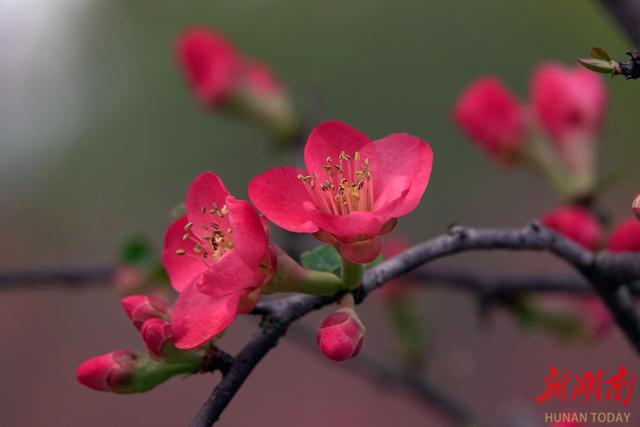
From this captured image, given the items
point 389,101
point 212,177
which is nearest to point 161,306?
point 212,177

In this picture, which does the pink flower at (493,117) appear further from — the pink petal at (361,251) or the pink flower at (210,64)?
the pink petal at (361,251)

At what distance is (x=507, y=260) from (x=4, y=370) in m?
2.20

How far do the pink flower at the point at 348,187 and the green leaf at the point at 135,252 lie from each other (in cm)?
49

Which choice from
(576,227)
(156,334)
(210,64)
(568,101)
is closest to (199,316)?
(156,334)

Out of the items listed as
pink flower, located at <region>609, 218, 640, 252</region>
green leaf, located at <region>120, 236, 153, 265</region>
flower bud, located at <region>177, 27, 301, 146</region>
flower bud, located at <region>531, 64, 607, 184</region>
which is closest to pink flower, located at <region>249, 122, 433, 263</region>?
pink flower, located at <region>609, 218, 640, 252</region>

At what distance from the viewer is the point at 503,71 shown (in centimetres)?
356

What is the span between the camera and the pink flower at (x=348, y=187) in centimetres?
50

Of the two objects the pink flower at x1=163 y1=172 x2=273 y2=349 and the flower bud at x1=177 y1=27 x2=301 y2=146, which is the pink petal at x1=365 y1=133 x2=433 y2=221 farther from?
the flower bud at x1=177 y1=27 x2=301 y2=146

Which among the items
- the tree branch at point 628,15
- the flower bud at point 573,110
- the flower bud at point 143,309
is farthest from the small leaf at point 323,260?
the flower bud at point 573,110

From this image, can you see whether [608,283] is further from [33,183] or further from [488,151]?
[33,183]

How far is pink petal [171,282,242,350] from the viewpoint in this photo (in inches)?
19.1

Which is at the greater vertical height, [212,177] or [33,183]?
[212,177]

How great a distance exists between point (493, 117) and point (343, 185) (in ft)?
2.33

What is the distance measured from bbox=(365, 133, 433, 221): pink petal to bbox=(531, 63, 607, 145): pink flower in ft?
2.09
